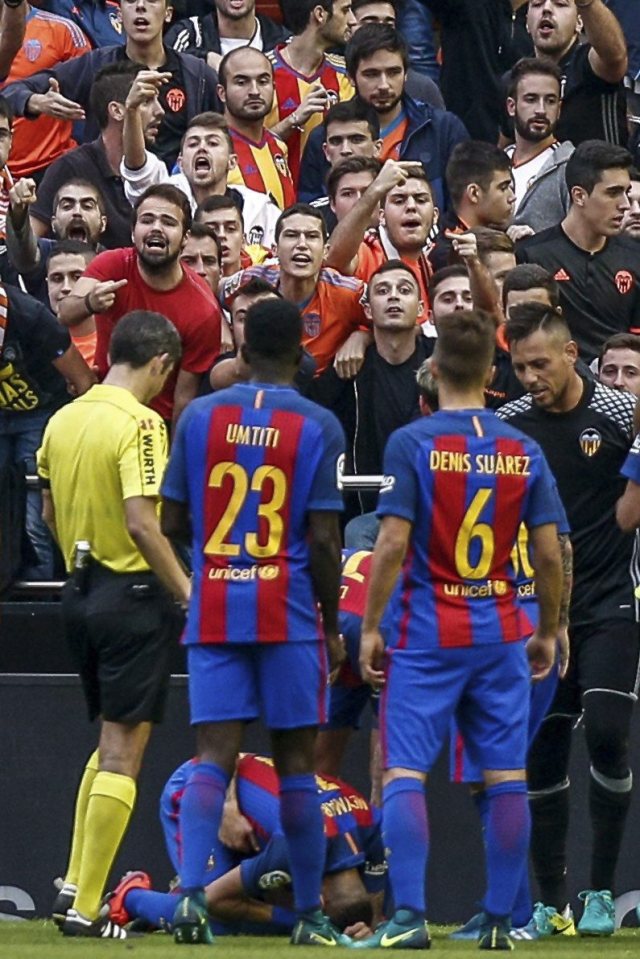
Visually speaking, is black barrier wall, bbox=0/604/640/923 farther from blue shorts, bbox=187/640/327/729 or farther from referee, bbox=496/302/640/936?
blue shorts, bbox=187/640/327/729

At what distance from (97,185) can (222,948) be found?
5.47 m

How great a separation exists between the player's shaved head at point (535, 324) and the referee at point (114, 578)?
4.46 ft

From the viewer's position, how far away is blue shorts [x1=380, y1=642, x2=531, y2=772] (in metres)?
6.77

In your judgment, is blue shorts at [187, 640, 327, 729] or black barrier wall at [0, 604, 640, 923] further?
black barrier wall at [0, 604, 640, 923]

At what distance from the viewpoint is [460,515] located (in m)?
6.80

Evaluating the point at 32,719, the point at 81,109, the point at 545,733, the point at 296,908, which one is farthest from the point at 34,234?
the point at 296,908

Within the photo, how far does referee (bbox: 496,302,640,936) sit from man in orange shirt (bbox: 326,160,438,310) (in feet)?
6.95

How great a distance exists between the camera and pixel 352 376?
9859 millimetres

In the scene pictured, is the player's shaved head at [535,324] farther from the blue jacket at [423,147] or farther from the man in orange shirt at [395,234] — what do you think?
the blue jacket at [423,147]

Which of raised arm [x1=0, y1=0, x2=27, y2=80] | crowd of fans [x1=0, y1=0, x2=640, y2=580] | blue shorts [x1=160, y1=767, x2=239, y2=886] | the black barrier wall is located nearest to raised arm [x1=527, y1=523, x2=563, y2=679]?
blue shorts [x1=160, y1=767, x2=239, y2=886]

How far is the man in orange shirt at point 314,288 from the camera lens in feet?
32.8

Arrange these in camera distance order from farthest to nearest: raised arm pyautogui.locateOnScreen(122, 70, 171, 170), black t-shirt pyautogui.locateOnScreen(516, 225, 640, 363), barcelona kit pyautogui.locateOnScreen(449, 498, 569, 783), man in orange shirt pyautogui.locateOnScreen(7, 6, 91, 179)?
man in orange shirt pyautogui.locateOnScreen(7, 6, 91, 179)
raised arm pyautogui.locateOnScreen(122, 70, 171, 170)
black t-shirt pyautogui.locateOnScreen(516, 225, 640, 363)
barcelona kit pyautogui.locateOnScreen(449, 498, 569, 783)

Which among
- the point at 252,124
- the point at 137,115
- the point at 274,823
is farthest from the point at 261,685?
the point at 252,124

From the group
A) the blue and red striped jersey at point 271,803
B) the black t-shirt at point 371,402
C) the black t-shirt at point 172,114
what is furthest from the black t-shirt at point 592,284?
the blue and red striped jersey at point 271,803
